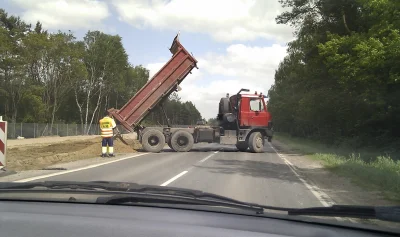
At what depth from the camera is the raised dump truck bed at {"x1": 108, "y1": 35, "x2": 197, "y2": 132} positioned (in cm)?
2073

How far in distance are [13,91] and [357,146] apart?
37.1 m

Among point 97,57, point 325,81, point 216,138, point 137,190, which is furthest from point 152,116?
point 97,57

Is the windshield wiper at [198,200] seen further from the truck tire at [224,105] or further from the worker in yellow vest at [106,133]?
the truck tire at [224,105]

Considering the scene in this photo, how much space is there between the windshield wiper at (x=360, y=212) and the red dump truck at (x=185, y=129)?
17.9 meters

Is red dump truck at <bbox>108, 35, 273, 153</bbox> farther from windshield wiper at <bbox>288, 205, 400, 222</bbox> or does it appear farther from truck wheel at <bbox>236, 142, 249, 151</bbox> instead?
windshield wiper at <bbox>288, 205, 400, 222</bbox>

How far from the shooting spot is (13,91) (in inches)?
1781

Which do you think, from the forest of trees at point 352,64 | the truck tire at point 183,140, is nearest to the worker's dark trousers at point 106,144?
the truck tire at point 183,140

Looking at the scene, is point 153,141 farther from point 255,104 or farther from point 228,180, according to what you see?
point 228,180

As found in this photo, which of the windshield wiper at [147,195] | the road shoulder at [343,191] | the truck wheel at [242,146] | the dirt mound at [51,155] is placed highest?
the windshield wiper at [147,195]

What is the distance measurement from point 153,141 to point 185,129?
190cm

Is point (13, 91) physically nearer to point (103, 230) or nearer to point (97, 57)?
point (97, 57)

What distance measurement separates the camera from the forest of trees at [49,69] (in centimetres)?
4381

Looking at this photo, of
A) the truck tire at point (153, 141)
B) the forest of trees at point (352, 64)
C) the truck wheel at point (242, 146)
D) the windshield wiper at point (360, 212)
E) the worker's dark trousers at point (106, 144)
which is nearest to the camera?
the windshield wiper at point (360, 212)

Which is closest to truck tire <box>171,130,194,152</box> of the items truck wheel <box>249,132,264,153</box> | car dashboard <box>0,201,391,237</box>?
truck wheel <box>249,132,264,153</box>
